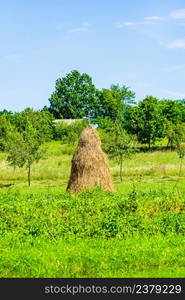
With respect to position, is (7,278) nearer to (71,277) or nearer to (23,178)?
(71,277)

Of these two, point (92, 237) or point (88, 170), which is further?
point (88, 170)

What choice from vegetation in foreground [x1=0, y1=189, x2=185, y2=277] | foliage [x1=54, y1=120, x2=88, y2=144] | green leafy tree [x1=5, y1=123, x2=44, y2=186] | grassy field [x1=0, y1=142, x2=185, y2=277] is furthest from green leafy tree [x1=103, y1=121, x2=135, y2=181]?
foliage [x1=54, y1=120, x2=88, y2=144]

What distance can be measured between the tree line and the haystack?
14.1 m

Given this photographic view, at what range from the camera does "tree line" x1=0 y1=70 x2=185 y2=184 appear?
4103cm

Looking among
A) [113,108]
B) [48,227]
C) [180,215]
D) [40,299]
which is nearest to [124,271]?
[40,299]

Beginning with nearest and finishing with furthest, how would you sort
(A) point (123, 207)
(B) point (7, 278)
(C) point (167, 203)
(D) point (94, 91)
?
(B) point (7, 278) → (A) point (123, 207) → (C) point (167, 203) → (D) point (94, 91)

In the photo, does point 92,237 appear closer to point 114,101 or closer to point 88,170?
point 88,170

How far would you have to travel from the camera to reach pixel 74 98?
112m

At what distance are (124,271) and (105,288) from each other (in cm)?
150

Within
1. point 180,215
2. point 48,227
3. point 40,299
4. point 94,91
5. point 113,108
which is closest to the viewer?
point 40,299

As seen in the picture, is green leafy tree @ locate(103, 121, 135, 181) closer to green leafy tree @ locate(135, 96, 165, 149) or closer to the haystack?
the haystack

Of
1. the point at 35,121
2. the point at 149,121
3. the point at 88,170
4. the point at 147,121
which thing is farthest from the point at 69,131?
the point at 88,170

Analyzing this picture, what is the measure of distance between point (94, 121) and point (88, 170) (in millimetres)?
74377

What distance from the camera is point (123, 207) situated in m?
17.8
